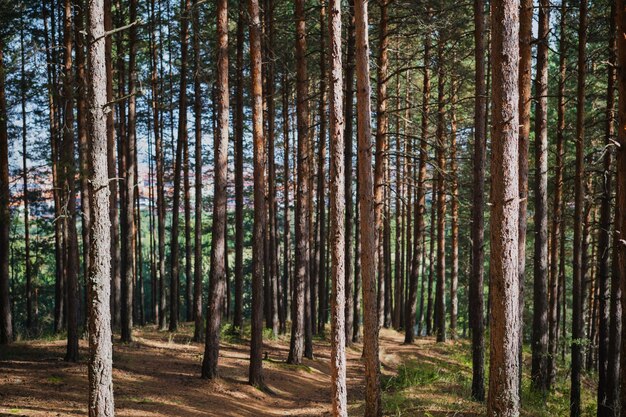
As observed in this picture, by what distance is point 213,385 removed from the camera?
13.5m

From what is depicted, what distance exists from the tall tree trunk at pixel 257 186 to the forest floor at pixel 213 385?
2.93 feet

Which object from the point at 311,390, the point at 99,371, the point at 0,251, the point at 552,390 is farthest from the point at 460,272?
the point at 99,371

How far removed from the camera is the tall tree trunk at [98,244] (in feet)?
25.1

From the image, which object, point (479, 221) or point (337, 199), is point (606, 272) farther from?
point (337, 199)

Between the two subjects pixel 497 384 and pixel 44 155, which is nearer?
pixel 497 384

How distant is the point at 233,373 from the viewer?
14789 mm

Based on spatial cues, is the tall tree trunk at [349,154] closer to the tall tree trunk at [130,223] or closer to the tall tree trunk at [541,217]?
the tall tree trunk at [541,217]

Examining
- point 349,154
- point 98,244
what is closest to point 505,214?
point 98,244

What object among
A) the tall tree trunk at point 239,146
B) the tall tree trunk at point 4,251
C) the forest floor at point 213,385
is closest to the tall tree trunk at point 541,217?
the forest floor at point 213,385

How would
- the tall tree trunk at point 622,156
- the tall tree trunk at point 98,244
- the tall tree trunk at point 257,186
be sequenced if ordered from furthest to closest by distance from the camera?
1. the tall tree trunk at point 257,186
2. the tall tree trunk at point 98,244
3. the tall tree trunk at point 622,156

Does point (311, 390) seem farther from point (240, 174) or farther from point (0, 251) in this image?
point (0, 251)

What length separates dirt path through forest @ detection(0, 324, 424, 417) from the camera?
10.9 meters

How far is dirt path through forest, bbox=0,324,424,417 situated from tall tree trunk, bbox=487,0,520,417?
4.93 metres

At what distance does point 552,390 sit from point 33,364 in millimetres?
14031
